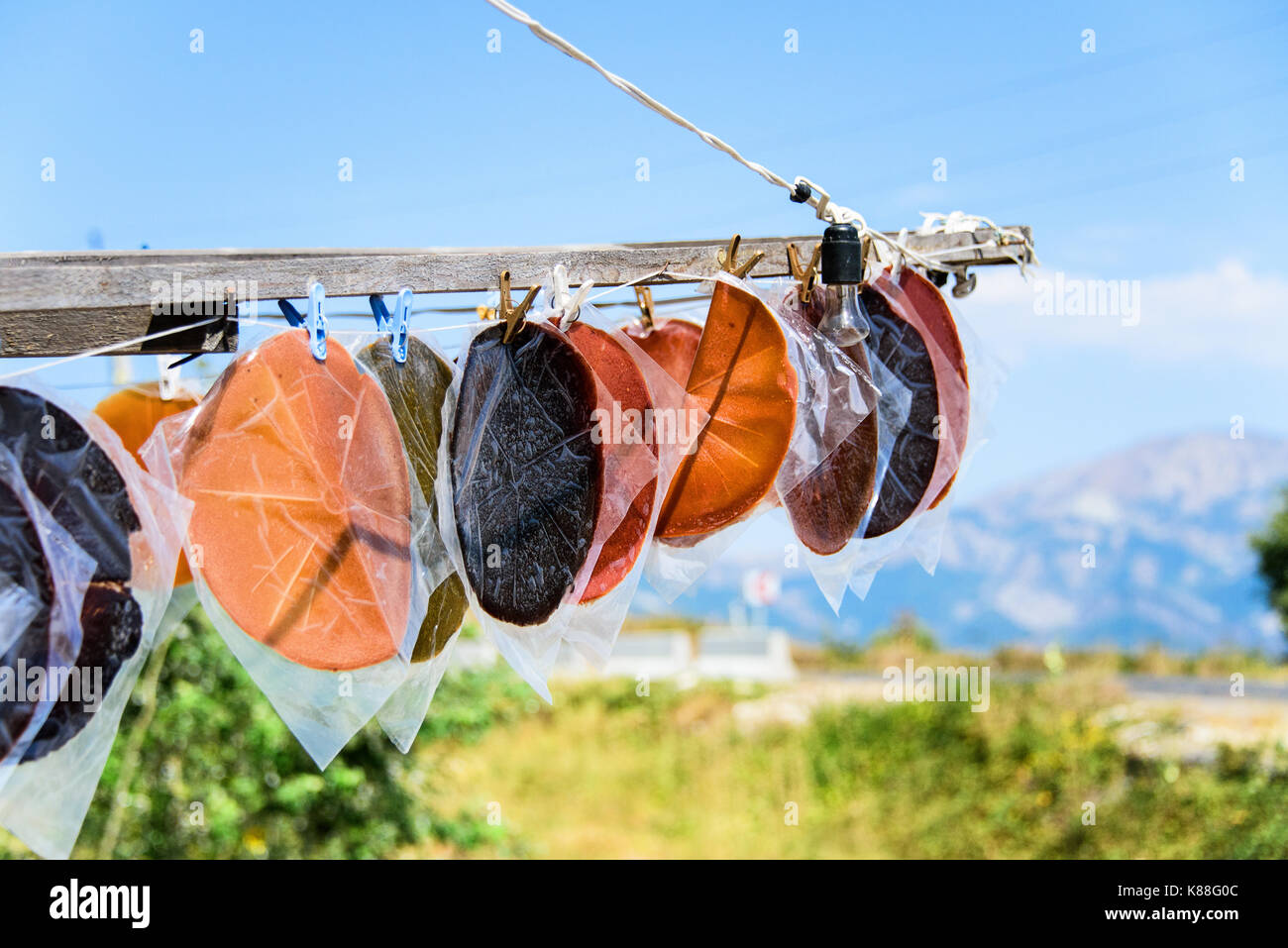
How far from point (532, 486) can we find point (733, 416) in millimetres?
416

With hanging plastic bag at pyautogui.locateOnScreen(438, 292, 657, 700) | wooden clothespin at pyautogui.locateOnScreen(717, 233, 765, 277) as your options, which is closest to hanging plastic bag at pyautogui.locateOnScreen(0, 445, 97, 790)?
hanging plastic bag at pyautogui.locateOnScreen(438, 292, 657, 700)

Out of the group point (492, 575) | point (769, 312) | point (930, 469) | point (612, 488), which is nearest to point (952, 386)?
point (930, 469)

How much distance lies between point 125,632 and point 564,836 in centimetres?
834

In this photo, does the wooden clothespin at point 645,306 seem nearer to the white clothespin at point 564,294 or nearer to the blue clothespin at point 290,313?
the white clothespin at point 564,294

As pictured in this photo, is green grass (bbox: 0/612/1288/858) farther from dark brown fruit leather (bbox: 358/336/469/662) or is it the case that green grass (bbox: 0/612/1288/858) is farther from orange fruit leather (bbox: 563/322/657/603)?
orange fruit leather (bbox: 563/322/657/603)

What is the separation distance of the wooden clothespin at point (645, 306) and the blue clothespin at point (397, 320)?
0.71 meters

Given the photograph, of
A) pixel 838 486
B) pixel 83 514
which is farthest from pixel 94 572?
pixel 838 486

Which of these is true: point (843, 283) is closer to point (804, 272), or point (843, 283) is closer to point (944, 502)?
point (804, 272)

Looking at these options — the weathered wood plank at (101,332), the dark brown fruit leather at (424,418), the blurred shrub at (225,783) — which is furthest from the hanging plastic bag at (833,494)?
the blurred shrub at (225,783)

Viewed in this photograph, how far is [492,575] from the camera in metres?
1.92

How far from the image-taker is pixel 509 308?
1961 millimetres

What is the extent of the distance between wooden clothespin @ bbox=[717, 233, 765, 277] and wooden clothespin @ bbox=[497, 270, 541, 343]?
1.37 ft

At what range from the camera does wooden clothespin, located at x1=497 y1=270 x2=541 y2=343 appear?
1937 mm

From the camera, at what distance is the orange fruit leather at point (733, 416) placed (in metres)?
2.05
